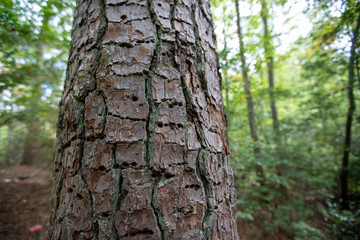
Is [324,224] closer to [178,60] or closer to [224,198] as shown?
[224,198]

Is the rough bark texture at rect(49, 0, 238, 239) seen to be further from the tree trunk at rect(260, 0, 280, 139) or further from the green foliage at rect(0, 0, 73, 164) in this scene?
the tree trunk at rect(260, 0, 280, 139)

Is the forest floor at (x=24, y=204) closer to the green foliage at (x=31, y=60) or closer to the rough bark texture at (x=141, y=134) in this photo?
the green foliage at (x=31, y=60)

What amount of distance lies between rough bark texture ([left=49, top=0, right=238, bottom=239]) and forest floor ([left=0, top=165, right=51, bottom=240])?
2669mm

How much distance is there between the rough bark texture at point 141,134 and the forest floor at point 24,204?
2.67m

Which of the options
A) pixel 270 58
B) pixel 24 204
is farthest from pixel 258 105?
pixel 24 204

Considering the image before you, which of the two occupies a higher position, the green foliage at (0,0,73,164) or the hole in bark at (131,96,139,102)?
the green foliage at (0,0,73,164)

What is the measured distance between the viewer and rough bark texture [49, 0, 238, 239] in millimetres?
831

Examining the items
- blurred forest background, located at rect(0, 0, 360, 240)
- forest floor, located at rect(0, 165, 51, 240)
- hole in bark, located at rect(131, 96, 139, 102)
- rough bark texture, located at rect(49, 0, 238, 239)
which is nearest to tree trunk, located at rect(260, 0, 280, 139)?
blurred forest background, located at rect(0, 0, 360, 240)

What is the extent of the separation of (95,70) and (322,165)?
766 cm

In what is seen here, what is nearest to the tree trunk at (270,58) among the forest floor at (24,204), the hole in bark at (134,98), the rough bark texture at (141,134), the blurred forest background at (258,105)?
the blurred forest background at (258,105)

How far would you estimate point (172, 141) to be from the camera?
0.91m

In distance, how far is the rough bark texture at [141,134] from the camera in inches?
32.7

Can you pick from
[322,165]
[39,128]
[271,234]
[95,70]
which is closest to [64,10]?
[95,70]

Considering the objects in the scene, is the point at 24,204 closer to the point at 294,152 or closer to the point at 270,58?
the point at 294,152
